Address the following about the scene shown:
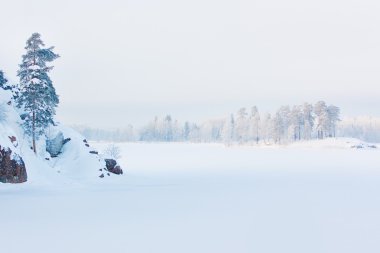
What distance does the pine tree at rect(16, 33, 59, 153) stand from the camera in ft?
111

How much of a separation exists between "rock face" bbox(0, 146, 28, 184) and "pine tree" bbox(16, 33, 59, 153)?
596 centimetres

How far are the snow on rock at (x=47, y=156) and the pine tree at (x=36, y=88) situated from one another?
1159mm

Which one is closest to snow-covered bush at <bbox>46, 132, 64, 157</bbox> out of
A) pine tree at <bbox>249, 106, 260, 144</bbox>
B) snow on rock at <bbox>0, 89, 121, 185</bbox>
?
snow on rock at <bbox>0, 89, 121, 185</bbox>

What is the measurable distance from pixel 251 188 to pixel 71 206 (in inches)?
470

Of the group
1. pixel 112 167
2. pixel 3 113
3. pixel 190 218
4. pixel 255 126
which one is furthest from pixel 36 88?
pixel 255 126

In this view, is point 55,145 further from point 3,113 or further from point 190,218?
point 190,218

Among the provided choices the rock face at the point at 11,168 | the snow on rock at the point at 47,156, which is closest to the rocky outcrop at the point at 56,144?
the snow on rock at the point at 47,156

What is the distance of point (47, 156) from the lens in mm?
34906

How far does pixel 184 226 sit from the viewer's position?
46.1ft

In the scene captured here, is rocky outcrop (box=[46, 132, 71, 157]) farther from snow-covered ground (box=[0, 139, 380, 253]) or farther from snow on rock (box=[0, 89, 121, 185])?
snow-covered ground (box=[0, 139, 380, 253])

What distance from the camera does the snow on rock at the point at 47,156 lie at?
2717 cm

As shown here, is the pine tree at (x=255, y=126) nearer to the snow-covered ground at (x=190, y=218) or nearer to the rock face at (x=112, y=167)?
the rock face at (x=112, y=167)

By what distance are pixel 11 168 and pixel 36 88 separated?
9.61 metres

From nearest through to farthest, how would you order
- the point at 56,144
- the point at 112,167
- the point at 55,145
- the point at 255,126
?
the point at 112,167 < the point at 55,145 < the point at 56,144 < the point at 255,126
